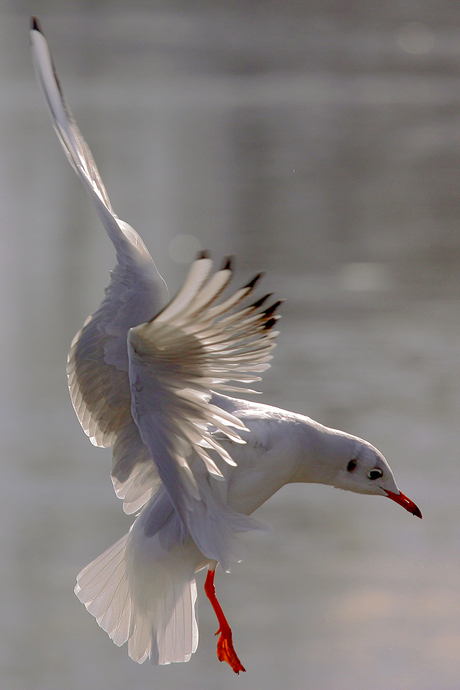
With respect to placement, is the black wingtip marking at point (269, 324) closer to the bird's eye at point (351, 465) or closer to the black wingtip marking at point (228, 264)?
the black wingtip marking at point (228, 264)

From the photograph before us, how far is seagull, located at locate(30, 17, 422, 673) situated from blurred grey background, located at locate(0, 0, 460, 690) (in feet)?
2.34

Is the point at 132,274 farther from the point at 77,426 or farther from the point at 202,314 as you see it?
the point at 77,426

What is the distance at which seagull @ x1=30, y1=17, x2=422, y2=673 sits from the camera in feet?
6.39

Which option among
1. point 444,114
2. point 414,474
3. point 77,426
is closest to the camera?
point 414,474

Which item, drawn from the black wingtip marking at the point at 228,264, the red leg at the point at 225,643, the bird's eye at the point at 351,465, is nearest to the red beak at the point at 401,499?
the bird's eye at the point at 351,465

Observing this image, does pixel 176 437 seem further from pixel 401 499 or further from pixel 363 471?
pixel 401 499

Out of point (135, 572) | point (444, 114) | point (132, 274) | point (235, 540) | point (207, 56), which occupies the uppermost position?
point (207, 56)

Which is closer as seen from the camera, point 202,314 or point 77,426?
point 202,314

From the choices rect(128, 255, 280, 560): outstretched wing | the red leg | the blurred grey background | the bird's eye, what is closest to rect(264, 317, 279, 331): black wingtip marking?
rect(128, 255, 280, 560): outstretched wing

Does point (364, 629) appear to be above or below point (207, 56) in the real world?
below

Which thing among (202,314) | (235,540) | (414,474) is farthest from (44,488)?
(202,314)

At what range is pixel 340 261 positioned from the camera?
6590mm

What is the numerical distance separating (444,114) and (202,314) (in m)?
8.82

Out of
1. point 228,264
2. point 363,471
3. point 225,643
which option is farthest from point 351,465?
point 228,264
